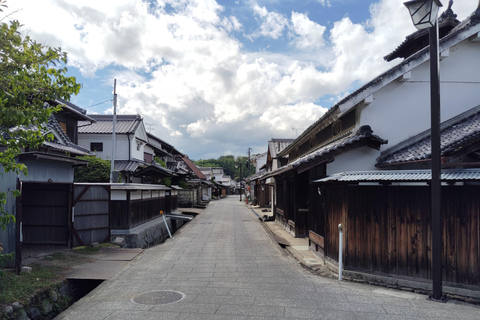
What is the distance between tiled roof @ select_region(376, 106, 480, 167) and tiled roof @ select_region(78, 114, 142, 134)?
20.6m

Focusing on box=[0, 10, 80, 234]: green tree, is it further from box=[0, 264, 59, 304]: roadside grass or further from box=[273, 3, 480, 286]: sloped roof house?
box=[273, 3, 480, 286]: sloped roof house

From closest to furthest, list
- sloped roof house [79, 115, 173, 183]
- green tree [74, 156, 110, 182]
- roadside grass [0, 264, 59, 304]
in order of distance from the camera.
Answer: roadside grass [0, 264, 59, 304], green tree [74, 156, 110, 182], sloped roof house [79, 115, 173, 183]

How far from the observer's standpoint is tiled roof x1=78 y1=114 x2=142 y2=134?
25.8 m

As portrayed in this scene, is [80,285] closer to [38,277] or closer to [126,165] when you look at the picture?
[38,277]

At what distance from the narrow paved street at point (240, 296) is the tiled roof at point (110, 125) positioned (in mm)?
16841

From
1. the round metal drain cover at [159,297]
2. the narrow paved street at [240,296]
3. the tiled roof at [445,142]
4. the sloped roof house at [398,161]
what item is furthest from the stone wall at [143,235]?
the tiled roof at [445,142]

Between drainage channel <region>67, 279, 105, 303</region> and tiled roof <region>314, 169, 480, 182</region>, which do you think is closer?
tiled roof <region>314, 169, 480, 182</region>

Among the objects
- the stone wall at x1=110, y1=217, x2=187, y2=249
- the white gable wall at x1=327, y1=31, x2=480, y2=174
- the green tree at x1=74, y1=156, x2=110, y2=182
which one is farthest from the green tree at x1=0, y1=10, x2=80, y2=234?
the green tree at x1=74, y1=156, x2=110, y2=182

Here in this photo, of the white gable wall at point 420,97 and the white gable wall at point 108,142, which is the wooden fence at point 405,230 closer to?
the white gable wall at point 420,97

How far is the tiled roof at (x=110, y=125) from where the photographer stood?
25.8m

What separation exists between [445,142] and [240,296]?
645 cm

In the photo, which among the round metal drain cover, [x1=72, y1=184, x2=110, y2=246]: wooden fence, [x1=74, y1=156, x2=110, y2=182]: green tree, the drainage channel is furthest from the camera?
[x1=74, y1=156, x2=110, y2=182]: green tree

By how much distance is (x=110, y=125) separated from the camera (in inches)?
1054

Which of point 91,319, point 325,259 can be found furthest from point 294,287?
point 91,319
